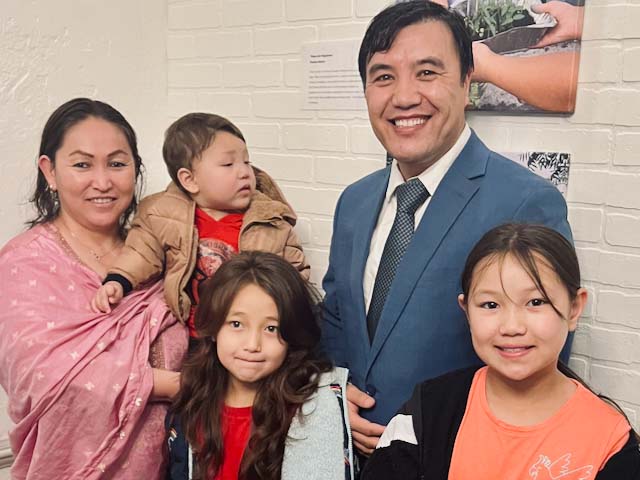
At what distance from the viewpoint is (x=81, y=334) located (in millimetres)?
1634

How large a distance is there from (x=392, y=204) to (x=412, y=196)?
0.09 m

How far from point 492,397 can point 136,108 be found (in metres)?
1.87

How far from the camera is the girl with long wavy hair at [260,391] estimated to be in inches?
57.4

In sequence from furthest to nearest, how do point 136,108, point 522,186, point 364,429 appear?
point 136,108 → point 364,429 → point 522,186

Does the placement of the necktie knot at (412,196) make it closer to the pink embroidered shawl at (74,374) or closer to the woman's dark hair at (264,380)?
the woman's dark hair at (264,380)

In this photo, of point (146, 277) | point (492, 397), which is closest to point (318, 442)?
→ point (492, 397)

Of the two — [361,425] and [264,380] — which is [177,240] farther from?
[361,425]

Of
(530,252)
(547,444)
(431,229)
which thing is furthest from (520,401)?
(431,229)

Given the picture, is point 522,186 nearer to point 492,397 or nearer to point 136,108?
point 492,397

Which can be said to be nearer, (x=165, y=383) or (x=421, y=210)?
(x=421, y=210)

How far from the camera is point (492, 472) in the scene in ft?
3.80

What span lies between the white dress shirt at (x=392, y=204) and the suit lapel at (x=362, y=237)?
13mm

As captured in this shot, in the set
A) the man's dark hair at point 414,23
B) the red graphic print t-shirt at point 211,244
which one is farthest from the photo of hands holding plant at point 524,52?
the red graphic print t-shirt at point 211,244

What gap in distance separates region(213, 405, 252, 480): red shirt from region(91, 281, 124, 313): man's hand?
40cm
